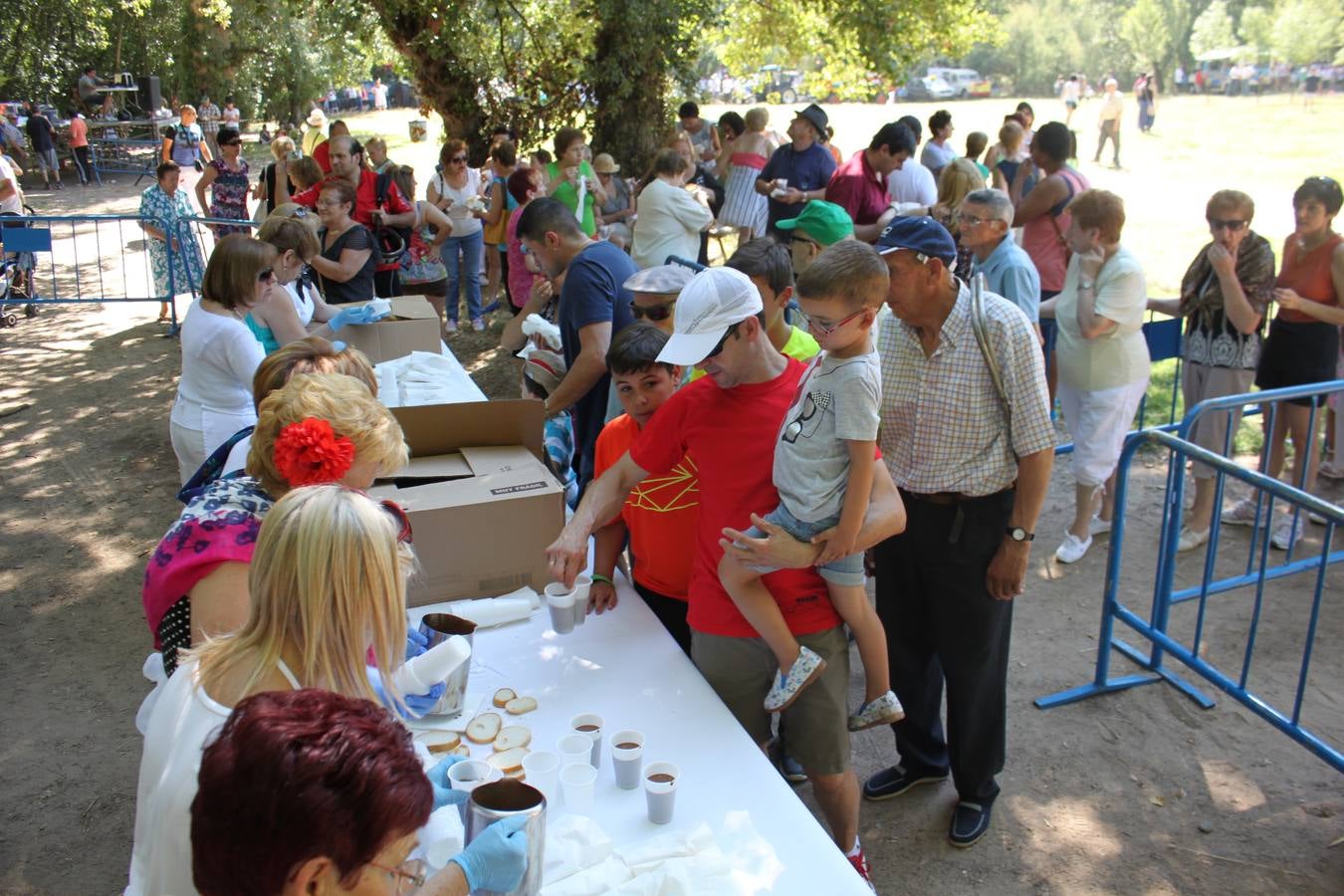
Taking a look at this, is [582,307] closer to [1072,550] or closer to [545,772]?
[545,772]

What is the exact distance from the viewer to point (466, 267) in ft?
31.4

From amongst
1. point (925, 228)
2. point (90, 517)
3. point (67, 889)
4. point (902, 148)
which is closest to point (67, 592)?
point (90, 517)

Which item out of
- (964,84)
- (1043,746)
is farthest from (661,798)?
(964,84)

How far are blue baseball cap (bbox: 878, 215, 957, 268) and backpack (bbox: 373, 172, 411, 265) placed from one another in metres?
5.43

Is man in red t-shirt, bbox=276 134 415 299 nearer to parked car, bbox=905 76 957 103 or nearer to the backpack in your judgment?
the backpack

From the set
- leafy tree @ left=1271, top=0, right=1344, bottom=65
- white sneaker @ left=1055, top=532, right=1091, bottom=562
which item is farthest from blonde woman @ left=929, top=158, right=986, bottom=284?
leafy tree @ left=1271, top=0, right=1344, bottom=65

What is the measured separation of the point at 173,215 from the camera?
9.29m

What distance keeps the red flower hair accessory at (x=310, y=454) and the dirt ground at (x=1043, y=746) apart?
191cm

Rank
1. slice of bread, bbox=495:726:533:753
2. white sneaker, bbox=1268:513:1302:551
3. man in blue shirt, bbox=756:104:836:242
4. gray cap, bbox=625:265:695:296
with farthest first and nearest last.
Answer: man in blue shirt, bbox=756:104:836:242, white sneaker, bbox=1268:513:1302:551, gray cap, bbox=625:265:695:296, slice of bread, bbox=495:726:533:753

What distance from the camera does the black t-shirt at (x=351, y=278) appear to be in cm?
606

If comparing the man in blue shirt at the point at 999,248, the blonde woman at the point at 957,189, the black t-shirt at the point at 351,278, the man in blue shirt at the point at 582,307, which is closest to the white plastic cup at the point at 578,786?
the man in blue shirt at the point at 582,307

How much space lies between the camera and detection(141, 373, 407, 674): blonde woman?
7.06 feet

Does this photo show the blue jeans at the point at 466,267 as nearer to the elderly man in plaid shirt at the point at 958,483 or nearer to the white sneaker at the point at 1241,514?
the white sneaker at the point at 1241,514

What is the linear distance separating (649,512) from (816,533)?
2.10 ft
